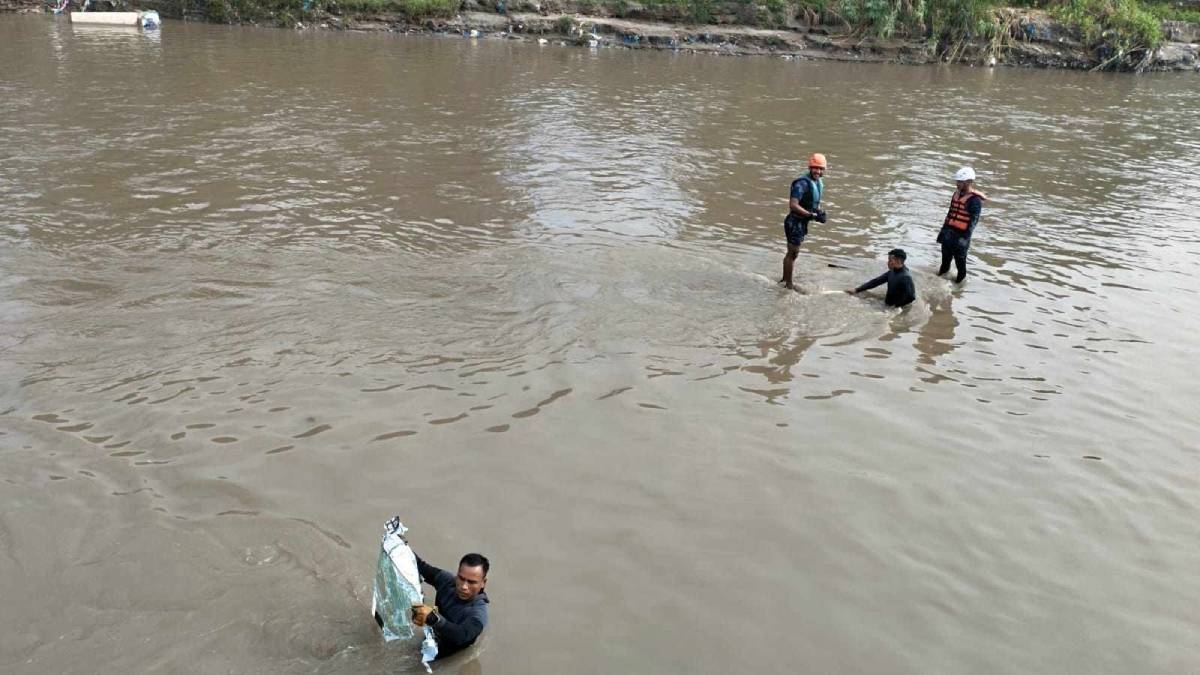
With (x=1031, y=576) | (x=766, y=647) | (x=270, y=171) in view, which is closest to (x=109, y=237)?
(x=270, y=171)

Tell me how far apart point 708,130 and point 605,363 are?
1391 cm

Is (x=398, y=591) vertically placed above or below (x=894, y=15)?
below

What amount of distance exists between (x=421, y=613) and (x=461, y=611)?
10.8 inches

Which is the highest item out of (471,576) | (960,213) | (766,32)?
(766,32)

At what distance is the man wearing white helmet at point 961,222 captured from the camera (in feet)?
36.0

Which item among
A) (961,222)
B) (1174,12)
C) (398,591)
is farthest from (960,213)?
(1174,12)

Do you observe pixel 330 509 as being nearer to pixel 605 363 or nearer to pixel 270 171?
pixel 605 363

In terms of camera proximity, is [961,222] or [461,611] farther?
[961,222]

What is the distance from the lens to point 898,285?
10211 millimetres

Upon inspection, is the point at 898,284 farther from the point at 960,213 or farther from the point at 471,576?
the point at 471,576

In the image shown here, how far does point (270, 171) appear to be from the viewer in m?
14.8

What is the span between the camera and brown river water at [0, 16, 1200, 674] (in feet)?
17.0

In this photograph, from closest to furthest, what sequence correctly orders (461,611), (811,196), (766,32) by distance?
(461,611) → (811,196) → (766,32)

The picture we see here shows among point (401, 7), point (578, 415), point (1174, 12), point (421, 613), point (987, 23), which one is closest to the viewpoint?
point (421, 613)
